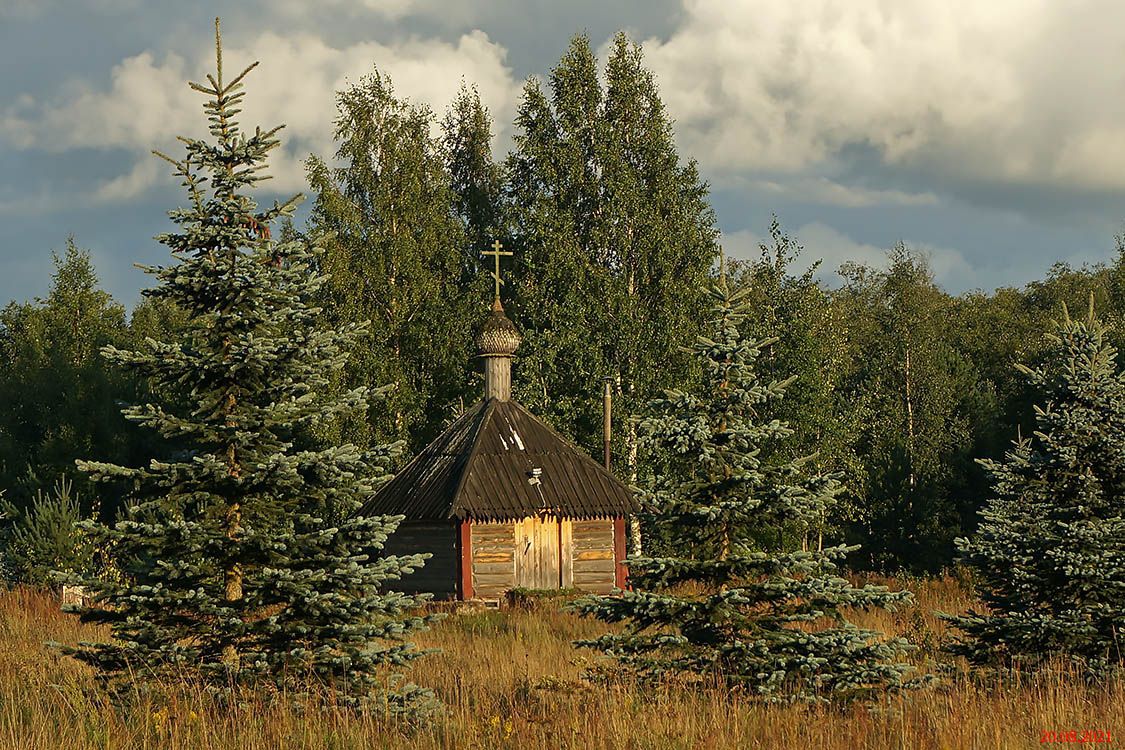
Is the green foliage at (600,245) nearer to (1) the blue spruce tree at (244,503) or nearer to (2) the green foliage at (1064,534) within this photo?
(2) the green foliage at (1064,534)

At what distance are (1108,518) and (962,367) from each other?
1613 inches

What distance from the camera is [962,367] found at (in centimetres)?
5131

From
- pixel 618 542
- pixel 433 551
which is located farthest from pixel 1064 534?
pixel 433 551

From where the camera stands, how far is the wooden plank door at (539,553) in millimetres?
27656

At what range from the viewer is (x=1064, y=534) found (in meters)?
12.1

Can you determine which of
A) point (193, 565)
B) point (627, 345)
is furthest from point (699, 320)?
point (193, 565)

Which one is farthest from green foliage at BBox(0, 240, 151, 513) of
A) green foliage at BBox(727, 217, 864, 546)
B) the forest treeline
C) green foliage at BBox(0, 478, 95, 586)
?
green foliage at BBox(727, 217, 864, 546)

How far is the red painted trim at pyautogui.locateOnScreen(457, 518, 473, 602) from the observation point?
88.6 ft

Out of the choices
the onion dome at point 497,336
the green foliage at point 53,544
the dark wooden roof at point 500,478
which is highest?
the onion dome at point 497,336

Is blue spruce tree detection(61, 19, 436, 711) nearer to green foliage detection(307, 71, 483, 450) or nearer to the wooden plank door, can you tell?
the wooden plank door

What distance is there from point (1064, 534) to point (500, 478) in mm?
17087

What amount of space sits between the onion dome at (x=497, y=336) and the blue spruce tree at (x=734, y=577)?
19783mm

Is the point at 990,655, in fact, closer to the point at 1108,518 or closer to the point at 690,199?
the point at 1108,518

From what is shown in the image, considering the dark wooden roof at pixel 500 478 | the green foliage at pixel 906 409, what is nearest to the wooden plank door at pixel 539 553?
the dark wooden roof at pixel 500 478
